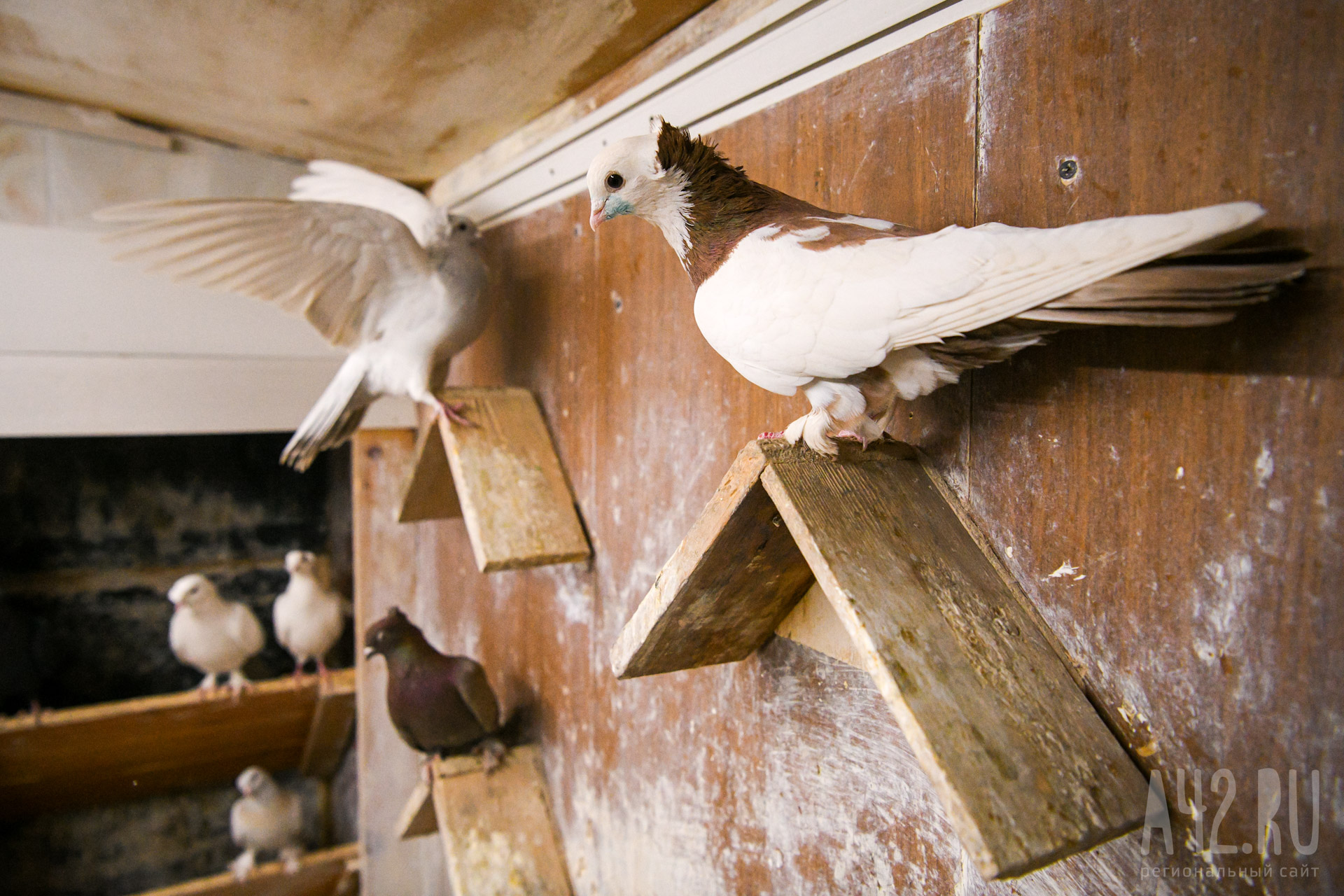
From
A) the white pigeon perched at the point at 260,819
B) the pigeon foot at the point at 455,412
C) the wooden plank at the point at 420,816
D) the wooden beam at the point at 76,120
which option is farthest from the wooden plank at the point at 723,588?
the white pigeon perched at the point at 260,819

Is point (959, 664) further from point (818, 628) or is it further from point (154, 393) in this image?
point (154, 393)

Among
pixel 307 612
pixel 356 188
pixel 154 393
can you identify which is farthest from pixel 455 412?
pixel 307 612

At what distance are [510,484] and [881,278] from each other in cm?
73

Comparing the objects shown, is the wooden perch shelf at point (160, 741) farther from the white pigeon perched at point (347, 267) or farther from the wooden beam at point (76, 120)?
the wooden beam at point (76, 120)

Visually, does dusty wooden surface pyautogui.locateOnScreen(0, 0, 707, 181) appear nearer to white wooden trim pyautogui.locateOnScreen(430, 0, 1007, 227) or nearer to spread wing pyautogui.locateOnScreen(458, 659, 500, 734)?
white wooden trim pyautogui.locateOnScreen(430, 0, 1007, 227)

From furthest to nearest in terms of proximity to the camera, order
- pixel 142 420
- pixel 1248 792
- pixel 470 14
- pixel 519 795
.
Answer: pixel 142 420
pixel 519 795
pixel 470 14
pixel 1248 792

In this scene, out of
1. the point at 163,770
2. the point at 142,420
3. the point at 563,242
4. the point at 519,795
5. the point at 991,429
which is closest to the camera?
the point at 991,429

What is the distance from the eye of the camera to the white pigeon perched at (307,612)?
189 centimetres

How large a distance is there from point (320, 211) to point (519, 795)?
3.07 feet

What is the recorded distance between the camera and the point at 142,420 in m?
1.41

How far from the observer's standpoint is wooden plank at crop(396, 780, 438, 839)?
51.2 inches

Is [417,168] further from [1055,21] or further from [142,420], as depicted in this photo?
[1055,21]

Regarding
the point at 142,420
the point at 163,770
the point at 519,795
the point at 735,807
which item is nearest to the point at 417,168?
the point at 142,420

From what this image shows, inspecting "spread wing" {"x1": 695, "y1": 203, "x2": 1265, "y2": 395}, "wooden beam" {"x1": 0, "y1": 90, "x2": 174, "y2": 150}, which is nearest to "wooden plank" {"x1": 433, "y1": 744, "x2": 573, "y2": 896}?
"spread wing" {"x1": 695, "y1": 203, "x2": 1265, "y2": 395}
